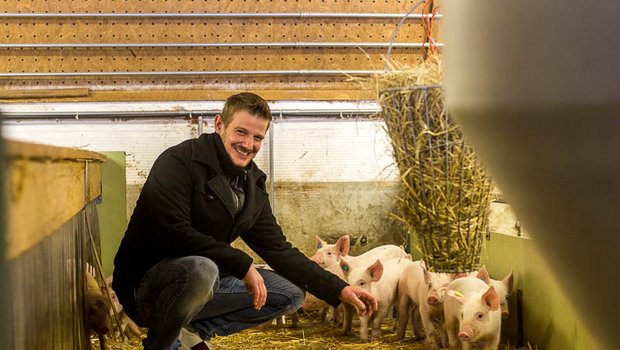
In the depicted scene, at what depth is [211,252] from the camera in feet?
10.7

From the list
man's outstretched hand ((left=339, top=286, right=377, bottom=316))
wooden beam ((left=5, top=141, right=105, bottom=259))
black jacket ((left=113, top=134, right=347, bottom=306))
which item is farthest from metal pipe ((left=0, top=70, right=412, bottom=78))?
wooden beam ((left=5, top=141, right=105, bottom=259))

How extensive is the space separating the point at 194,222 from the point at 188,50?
10.2 ft

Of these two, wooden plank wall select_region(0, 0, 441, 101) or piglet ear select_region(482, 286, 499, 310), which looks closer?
piglet ear select_region(482, 286, 499, 310)

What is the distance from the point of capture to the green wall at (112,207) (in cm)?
582

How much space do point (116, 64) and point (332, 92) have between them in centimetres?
173

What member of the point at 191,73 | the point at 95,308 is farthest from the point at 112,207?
the point at 95,308

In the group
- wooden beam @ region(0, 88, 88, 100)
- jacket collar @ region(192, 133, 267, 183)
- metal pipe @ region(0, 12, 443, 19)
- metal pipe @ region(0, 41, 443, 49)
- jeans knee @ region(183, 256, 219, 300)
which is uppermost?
metal pipe @ region(0, 12, 443, 19)

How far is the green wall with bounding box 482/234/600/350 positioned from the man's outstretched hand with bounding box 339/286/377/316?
1.02 meters

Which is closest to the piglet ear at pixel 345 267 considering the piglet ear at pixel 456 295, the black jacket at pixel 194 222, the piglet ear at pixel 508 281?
the piglet ear at pixel 508 281

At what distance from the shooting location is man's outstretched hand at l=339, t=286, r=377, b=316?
3232 millimetres

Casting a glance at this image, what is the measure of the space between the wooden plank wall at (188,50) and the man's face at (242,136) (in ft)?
8.75

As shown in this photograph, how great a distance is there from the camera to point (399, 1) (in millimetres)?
6367

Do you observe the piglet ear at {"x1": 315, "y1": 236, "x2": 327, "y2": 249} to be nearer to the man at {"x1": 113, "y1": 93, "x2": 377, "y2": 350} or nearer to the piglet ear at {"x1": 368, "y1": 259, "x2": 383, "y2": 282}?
the piglet ear at {"x1": 368, "y1": 259, "x2": 383, "y2": 282}

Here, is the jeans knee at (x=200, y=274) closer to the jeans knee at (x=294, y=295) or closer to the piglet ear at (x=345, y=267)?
the jeans knee at (x=294, y=295)
